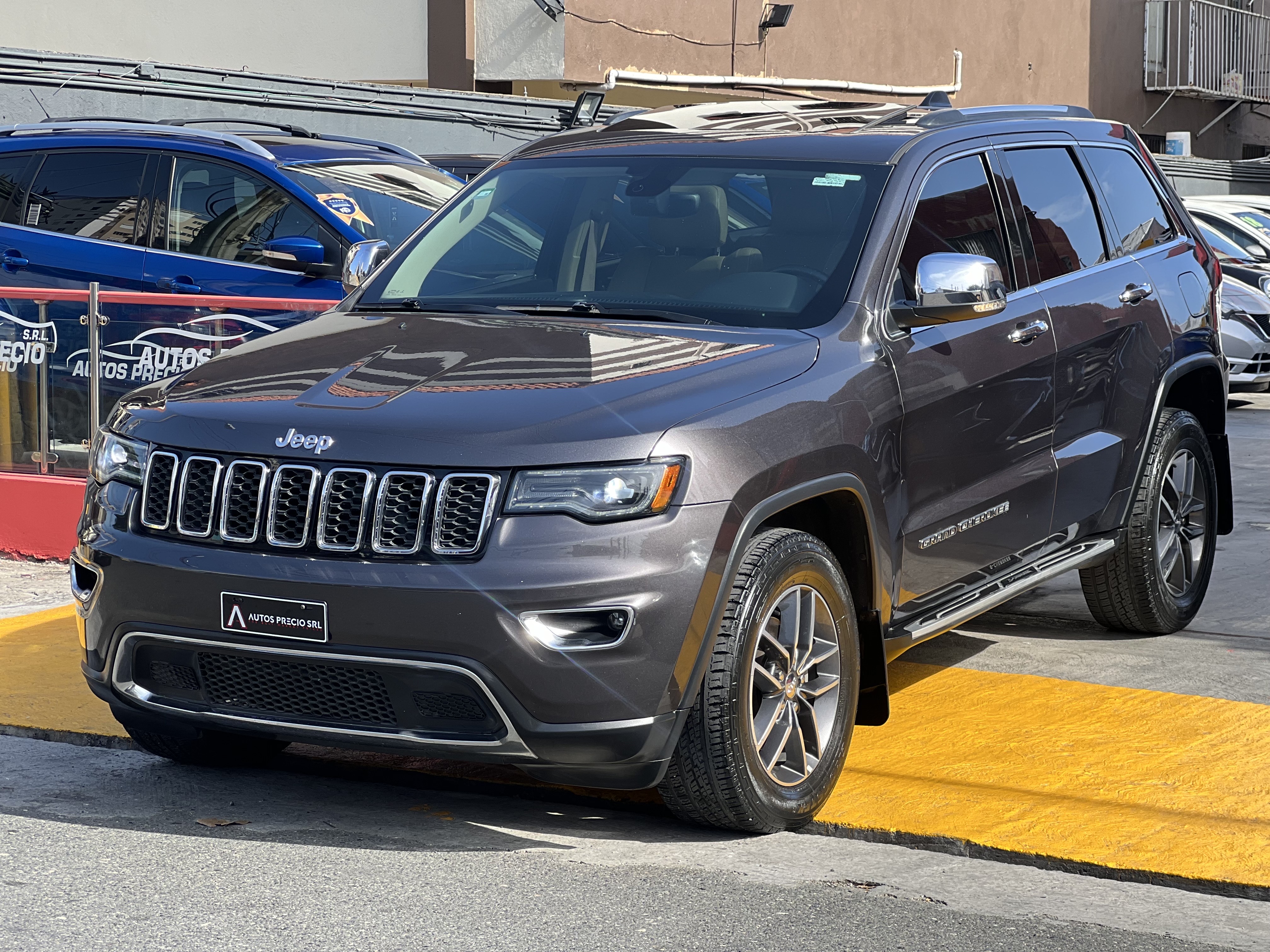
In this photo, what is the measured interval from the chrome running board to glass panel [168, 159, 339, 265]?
Result: 182 inches

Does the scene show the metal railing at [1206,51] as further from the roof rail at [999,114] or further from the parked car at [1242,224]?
the roof rail at [999,114]

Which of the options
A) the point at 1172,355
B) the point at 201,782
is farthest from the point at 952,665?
the point at 201,782

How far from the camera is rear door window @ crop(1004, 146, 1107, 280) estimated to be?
6.05 metres

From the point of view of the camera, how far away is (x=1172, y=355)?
6.69 metres

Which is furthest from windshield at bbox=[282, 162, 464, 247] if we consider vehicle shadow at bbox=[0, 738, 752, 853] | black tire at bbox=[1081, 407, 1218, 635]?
vehicle shadow at bbox=[0, 738, 752, 853]

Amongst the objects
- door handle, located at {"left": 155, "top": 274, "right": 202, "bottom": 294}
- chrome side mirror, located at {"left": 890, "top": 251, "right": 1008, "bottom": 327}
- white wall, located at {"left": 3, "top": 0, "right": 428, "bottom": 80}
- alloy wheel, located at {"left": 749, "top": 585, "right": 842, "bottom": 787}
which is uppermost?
white wall, located at {"left": 3, "top": 0, "right": 428, "bottom": 80}

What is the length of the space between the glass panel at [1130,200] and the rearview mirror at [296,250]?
395 centimetres

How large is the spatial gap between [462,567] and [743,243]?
1717 millimetres

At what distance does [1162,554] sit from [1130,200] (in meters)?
1.39

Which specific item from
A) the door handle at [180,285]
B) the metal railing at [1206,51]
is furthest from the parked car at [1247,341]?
the metal railing at [1206,51]

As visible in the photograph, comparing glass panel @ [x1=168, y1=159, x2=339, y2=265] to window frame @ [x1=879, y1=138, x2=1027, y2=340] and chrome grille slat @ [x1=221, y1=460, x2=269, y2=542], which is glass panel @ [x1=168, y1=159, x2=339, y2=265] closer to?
window frame @ [x1=879, y1=138, x2=1027, y2=340]

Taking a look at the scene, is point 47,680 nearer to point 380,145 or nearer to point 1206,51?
point 380,145

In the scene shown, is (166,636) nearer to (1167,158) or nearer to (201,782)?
(201,782)

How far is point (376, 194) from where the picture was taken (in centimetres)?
995
